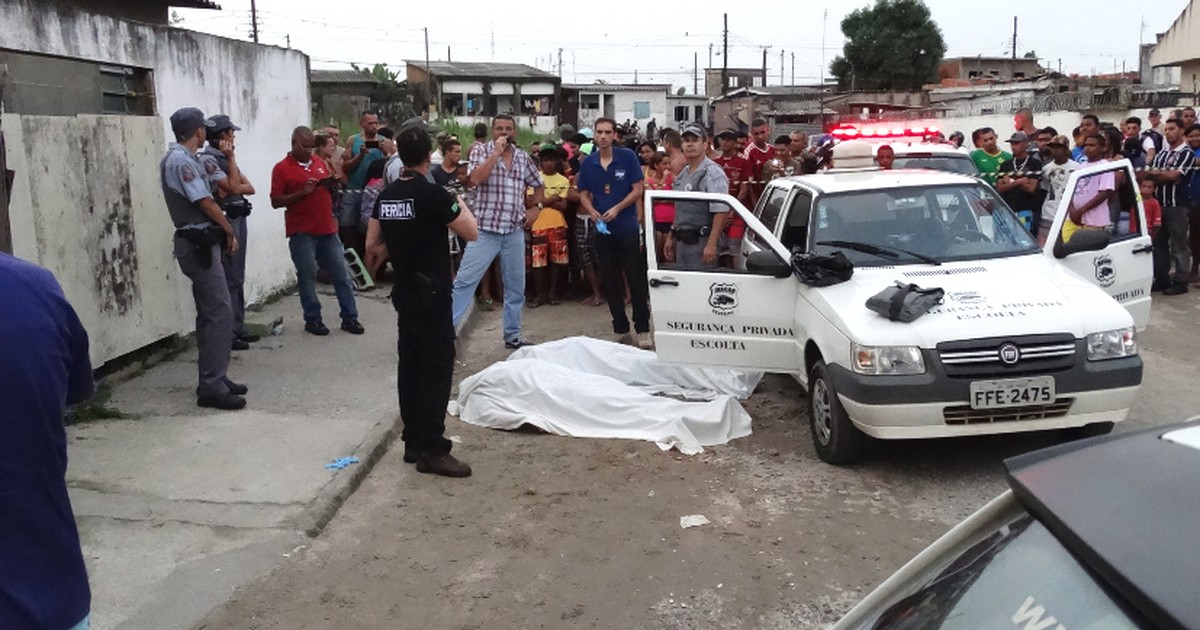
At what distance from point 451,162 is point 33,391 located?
756 centimetres

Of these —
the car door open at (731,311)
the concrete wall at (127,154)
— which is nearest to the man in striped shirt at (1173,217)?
the car door open at (731,311)

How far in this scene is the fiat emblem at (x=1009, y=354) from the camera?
18.2 ft

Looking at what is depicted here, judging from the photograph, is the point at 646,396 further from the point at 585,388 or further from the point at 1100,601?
the point at 1100,601

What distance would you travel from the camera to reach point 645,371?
7754 mm

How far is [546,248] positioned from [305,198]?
3242mm

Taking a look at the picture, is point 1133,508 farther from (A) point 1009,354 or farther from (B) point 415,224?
(B) point 415,224

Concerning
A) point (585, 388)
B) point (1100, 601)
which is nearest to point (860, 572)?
point (585, 388)

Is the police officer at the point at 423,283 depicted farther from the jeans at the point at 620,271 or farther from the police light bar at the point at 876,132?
the police light bar at the point at 876,132

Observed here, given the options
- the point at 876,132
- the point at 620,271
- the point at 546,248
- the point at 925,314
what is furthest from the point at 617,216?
the point at 876,132

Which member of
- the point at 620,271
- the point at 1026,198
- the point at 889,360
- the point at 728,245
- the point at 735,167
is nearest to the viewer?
the point at 889,360

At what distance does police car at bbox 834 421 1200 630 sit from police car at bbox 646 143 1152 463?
12.0 feet

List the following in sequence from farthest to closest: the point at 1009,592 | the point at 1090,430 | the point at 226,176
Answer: the point at 226,176 → the point at 1090,430 → the point at 1009,592

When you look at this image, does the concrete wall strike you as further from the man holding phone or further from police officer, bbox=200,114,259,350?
the man holding phone

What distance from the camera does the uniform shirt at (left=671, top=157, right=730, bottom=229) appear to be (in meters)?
8.18
